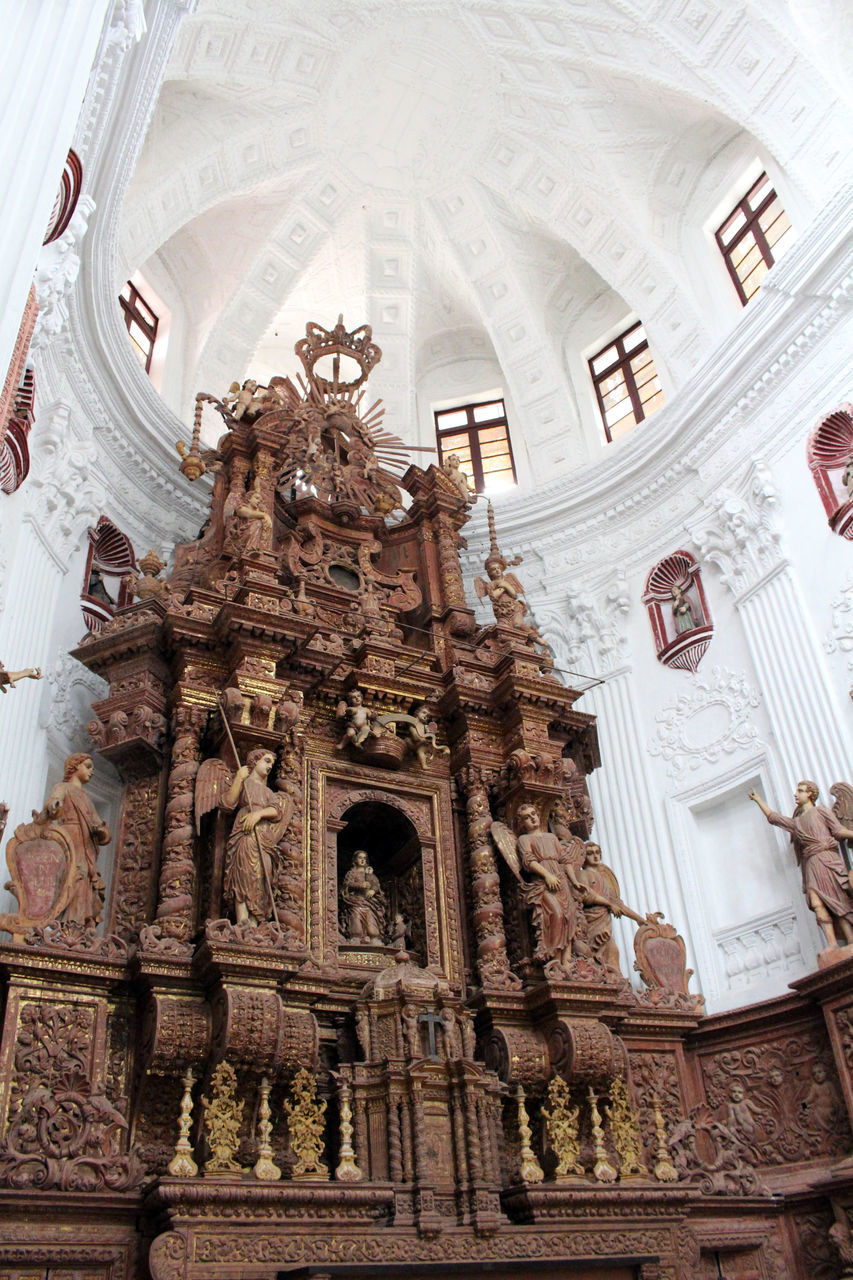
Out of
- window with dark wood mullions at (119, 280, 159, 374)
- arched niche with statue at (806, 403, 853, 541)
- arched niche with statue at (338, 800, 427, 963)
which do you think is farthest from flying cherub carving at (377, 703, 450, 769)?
window with dark wood mullions at (119, 280, 159, 374)

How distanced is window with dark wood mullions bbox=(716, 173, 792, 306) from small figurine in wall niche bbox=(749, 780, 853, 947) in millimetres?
8170

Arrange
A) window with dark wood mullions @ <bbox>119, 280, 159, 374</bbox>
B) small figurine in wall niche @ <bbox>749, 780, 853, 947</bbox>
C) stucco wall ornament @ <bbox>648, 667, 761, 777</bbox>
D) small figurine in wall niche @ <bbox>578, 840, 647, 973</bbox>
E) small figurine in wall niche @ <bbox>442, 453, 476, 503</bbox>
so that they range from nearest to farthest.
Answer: small figurine in wall niche @ <bbox>749, 780, 853, 947</bbox>
small figurine in wall niche @ <bbox>578, 840, 647, 973</bbox>
stucco wall ornament @ <bbox>648, 667, 761, 777</bbox>
small figurine in wall niche @ <bbox>442, 453, 476, 503</bbox>
window with dark wood mullions @ <bbox>119, 280, 159, 374</bbox>

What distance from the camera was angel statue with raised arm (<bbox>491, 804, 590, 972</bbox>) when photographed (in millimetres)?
10555

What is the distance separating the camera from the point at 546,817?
38.8ft

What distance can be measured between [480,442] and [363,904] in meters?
10.6

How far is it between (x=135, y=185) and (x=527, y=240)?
7.19m

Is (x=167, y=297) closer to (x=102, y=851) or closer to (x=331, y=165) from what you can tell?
(x=331, y=165)

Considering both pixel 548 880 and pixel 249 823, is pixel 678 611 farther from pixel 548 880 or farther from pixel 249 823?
pixel 249 823

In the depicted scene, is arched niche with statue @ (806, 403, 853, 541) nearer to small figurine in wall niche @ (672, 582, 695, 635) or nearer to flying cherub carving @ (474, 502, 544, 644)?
small figurine in wall niche @ (672, 582, 695, 635)

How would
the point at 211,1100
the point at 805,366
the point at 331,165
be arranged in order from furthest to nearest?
1. the point at 331,165
2. the point at 805,366
3. the point at 211,1100

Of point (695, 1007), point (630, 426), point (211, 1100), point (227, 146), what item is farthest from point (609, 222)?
point (211, 1100)

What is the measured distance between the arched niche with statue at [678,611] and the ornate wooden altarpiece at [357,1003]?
2.23 meters

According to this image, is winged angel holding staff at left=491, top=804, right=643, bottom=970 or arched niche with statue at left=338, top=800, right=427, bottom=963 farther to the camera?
arched niche with statue at left=338, top=800, right=427, bottom=963

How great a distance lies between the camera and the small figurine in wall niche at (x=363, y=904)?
426 inches
